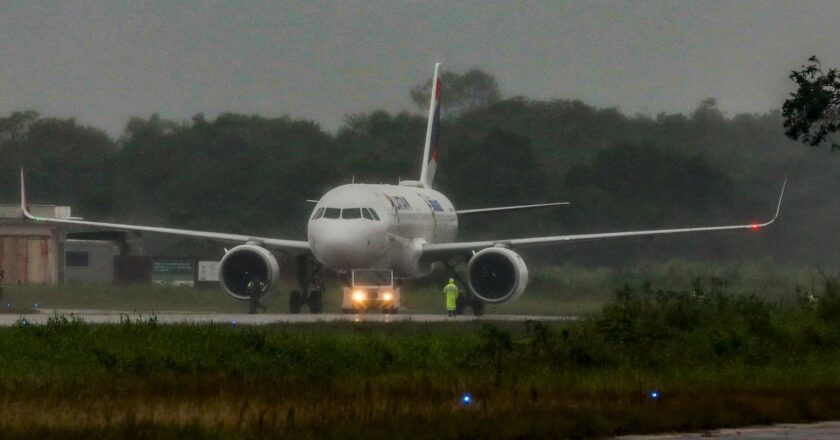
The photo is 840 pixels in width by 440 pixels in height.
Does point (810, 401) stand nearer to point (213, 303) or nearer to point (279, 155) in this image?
point (213, 303)

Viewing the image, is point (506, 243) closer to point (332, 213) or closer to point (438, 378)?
point (332, 213)

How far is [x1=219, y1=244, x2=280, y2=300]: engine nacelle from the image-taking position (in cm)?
4528

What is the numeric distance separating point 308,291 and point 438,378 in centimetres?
2681

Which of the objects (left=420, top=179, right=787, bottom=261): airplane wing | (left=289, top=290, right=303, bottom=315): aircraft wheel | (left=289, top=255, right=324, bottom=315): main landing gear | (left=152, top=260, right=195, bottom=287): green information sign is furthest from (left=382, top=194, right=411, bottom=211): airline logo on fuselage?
(left=152, top=260, right=195, bottom=287): green information sign

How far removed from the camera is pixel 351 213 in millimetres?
43406

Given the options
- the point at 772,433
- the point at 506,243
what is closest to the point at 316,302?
the point at 506,243

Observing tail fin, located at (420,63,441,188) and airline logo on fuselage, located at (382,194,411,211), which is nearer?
airline logo on fuselage, located at (382,194,411,211)

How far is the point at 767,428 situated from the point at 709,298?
12954 mm

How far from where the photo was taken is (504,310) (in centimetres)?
4947

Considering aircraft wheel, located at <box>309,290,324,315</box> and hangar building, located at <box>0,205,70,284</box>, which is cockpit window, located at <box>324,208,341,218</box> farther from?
hangar building, located at <box>0,205,70,284</box>

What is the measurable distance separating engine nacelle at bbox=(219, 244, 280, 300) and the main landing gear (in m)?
0.76

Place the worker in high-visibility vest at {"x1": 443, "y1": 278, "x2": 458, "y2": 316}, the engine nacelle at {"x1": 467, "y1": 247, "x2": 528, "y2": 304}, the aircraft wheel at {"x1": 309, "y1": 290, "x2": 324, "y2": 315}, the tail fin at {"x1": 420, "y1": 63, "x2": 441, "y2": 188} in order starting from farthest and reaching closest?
the tail fin at {"x1": 420, "y1": 63, "x2": 441, "y2": 188} → the worker in high-visibility vest at {"x1": 443, "y1": 278, "x2": 458, "y2": 316} → the aircraft wheel at {"x1": 309, "y1": 290, "x2": 324, "y2": 315} → the engine nacelle at {"x1": 467, "y1": 247, "x2": 528, "y2": 304}

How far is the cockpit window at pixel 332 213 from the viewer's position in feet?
142

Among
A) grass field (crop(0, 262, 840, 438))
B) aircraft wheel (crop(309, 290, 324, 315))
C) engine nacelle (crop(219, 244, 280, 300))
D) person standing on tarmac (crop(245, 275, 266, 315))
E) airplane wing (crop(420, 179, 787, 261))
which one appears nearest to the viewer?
grass field (crop(0, 262, 840, 438))
